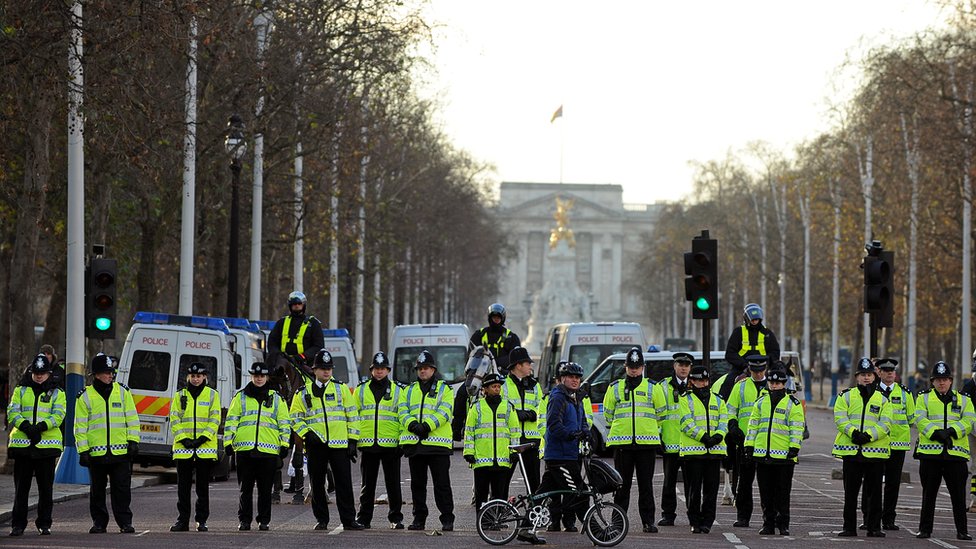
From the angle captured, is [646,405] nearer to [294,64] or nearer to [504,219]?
[294,64]

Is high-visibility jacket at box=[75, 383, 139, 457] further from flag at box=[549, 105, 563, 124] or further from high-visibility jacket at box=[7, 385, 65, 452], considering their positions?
flag at box=[549, 105, 563, 124]

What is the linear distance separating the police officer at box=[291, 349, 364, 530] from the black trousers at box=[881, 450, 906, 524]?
5273mm

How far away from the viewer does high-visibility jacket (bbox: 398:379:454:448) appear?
18375 millimetres

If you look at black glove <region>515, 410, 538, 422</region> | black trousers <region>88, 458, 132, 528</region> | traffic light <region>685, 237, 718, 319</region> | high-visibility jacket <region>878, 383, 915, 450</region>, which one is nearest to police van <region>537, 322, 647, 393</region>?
traffic light <region>685, 237, 718, 319</region>

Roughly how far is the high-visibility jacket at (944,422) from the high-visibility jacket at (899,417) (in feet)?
0.41

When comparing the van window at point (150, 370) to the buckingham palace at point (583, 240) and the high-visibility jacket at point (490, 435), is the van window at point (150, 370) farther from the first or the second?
the buckingham palace at point (583, 240)

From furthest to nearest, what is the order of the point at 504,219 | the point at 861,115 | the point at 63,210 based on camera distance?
the point at 504,219, the point at 861,115, the point at 63,210

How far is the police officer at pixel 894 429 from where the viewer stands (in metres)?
19.2

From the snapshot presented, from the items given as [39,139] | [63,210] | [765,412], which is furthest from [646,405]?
[63,210]

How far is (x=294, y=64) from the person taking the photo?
38438 millimetres

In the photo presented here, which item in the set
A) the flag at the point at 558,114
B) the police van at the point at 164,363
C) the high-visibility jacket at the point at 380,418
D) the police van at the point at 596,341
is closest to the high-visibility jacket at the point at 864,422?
the high-visibility jacket at the point at 380,418

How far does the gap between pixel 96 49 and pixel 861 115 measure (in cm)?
4258

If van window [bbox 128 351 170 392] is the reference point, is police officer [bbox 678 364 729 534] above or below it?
below

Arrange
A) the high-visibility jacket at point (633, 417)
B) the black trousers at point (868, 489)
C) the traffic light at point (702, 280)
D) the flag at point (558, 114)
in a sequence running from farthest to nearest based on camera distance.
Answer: the flag at point (558, 114), the traffic light at point (702, 280), the high-visibility jacket at point (633, 417), the black trousers at point (868, 489)
